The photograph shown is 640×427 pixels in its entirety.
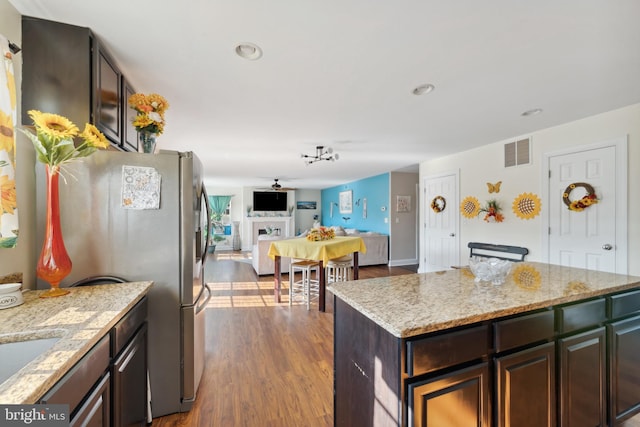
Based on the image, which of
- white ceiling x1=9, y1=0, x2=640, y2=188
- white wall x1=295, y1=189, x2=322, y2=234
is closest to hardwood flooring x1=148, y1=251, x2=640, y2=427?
white ceiling x1=9, y1=0, x2=640, y2=188

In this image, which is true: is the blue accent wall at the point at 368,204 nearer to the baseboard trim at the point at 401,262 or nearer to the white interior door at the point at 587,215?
the baseboard trim at the point at 401,262

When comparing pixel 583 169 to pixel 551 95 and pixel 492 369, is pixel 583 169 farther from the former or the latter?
pixel 492 369

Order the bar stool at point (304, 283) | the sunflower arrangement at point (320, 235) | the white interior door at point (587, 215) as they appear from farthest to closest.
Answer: the sunflower arrangement at point (320, 235)
the bar stool at point (304, 283)
the white interior door at point (587, 215)

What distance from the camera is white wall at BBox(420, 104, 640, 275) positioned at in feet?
8.83

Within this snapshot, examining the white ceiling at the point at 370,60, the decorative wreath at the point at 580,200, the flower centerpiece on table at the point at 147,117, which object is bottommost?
the decorative wreath at the point at 580,200

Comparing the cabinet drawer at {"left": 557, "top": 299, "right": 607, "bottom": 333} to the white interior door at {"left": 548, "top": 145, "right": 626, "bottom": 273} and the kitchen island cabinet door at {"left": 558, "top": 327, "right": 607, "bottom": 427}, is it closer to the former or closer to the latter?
the kitchen island cabinet door at {"left": 558, "top": 327, "right": 607, "bottom": 427}

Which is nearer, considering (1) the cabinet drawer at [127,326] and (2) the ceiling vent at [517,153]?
(1) the cabinet drawer at [127,326]

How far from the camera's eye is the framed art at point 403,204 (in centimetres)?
673

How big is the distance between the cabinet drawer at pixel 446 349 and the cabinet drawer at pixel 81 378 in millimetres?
1105

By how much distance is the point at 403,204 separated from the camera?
680 centimetres

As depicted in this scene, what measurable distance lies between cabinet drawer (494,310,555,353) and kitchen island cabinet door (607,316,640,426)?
21.5 inches

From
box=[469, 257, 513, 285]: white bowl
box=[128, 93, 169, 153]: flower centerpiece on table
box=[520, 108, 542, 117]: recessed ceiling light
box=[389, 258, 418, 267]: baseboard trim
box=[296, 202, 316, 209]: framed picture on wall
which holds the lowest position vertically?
box=[389, 258, 418, 267]: baseboard trim

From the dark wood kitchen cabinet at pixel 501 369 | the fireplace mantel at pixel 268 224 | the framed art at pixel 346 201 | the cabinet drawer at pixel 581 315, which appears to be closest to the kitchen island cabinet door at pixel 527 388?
the dark wood kitchen cabinet at pixel 501 369

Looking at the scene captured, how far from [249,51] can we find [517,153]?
3.78 m
